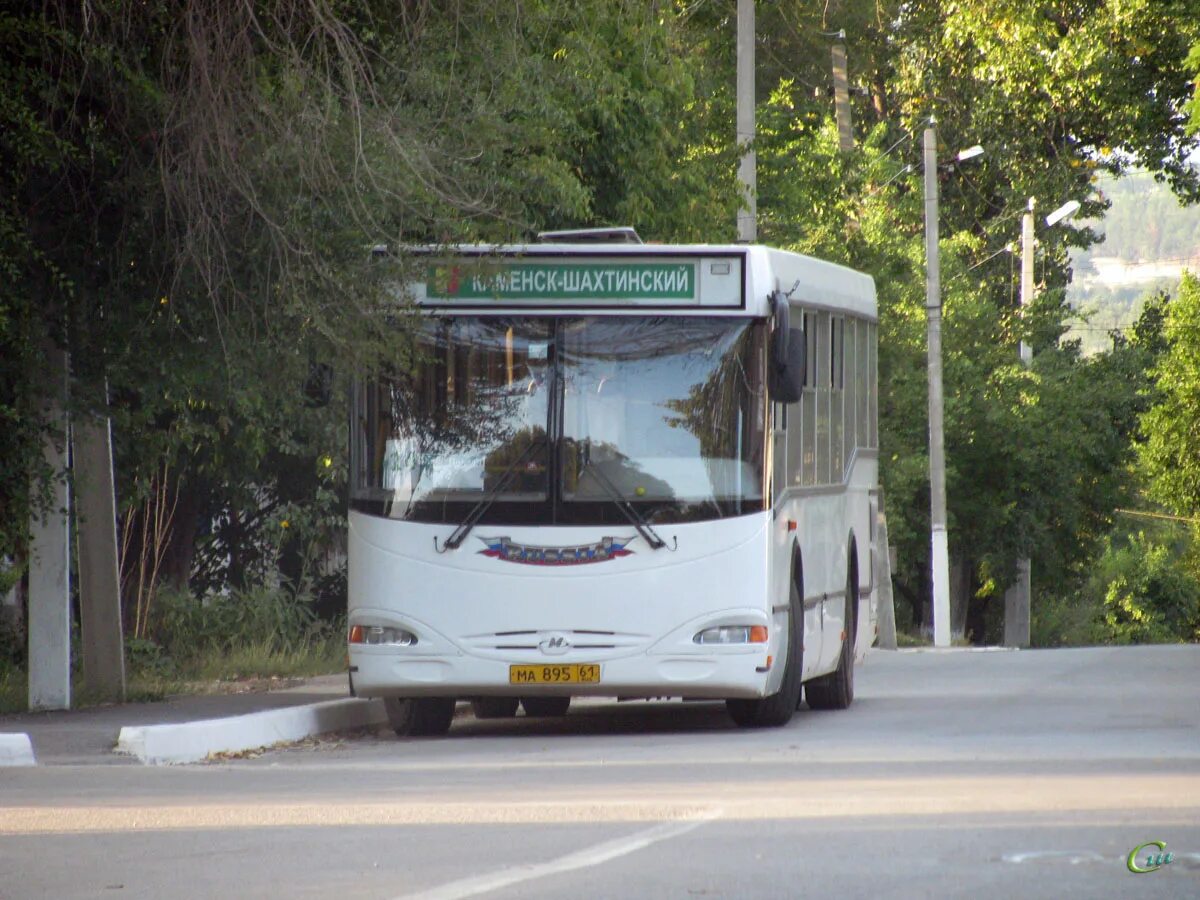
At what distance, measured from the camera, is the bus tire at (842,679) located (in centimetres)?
Result: 1723

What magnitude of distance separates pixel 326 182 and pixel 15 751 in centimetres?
378

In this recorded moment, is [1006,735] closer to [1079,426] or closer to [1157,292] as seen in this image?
[1079,426]

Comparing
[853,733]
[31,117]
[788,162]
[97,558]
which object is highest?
[788,162]

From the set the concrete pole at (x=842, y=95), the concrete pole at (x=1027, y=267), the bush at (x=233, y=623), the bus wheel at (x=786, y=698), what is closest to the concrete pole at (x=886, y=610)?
the concrete pole at (x=842, y=95)

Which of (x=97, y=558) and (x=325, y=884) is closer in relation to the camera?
(x=325, y=884)

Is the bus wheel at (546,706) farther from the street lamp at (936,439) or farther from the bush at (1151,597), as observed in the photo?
the bush at (1151,597)

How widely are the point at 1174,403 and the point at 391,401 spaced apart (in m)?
34.2

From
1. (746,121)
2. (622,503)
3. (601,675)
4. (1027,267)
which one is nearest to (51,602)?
(601,675)

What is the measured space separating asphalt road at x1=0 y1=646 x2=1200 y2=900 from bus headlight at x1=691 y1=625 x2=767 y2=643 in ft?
2.01

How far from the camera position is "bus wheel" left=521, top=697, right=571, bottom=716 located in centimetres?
1755

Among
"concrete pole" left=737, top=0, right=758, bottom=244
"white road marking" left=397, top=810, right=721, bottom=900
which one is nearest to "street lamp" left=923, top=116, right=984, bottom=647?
"concrete pole" left=737, top=0, right=758, bottom=244

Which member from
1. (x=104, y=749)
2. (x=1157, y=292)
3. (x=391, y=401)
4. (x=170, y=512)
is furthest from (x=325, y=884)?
(x=1157, y=292)

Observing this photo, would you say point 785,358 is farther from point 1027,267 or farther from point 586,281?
point 1027,267

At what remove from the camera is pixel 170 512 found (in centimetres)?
2211
